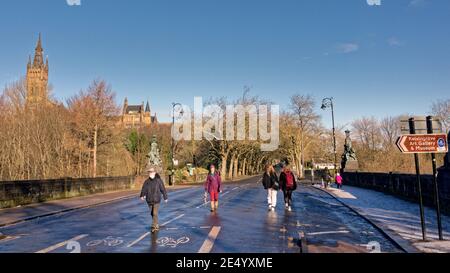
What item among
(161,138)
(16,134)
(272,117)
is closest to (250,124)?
(272,117)

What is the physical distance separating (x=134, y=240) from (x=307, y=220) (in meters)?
6.09

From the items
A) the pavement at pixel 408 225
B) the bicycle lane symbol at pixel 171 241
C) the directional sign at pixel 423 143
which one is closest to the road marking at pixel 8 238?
the bicycle lane symbol at pixel 171 241

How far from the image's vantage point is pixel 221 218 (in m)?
12.9

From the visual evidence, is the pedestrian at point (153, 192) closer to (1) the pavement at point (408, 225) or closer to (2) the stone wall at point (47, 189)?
(1) the pavement at point (408, 225)

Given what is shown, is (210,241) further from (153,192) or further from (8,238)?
(8,238)

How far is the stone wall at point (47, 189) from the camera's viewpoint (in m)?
17.8

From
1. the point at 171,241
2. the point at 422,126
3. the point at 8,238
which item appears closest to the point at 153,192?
the point at 171,241

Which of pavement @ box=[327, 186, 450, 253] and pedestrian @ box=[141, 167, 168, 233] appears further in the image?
pedestrian @ box=[141, 167, 168, 233]

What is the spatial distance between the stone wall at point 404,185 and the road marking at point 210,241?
8.56 meters

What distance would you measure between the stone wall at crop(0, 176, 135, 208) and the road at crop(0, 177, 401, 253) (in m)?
4.87

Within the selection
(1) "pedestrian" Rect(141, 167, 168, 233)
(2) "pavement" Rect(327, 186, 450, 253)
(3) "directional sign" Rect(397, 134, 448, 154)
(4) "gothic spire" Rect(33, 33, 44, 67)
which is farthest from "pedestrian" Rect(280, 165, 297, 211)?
(4) "gothic spire" Rect(33, 33, 44, 67)

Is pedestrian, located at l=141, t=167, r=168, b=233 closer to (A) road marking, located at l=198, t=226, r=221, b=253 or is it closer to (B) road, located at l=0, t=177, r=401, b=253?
(B) road, located at l=0, t=177, r=401, b=253

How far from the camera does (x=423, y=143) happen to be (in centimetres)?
870

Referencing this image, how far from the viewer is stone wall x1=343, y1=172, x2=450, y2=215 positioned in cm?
1354
